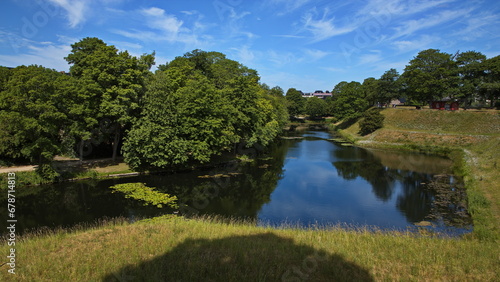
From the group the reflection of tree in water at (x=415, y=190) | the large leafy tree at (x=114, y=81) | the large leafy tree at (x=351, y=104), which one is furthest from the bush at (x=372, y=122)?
the large leafy tree at (x=114, y=81)

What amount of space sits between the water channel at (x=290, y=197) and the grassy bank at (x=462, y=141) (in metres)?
1.40

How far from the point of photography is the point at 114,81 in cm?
3086

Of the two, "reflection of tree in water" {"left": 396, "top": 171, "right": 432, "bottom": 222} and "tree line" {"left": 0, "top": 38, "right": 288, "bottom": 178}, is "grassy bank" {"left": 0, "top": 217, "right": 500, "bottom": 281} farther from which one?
"tree line" {"left": 0, "top": 38, "right": 288, "bottom": 178}

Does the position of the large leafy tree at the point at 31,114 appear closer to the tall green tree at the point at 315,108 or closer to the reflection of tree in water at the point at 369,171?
the reflection of tree in water at the point at 369,171

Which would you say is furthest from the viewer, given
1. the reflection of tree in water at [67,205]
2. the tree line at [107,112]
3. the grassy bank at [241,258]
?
the tree line at [107,112]

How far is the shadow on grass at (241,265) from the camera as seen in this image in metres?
8.37

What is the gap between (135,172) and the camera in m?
30.9

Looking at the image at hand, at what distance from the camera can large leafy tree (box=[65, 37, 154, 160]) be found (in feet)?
96.2

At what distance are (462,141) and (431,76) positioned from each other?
21.9m

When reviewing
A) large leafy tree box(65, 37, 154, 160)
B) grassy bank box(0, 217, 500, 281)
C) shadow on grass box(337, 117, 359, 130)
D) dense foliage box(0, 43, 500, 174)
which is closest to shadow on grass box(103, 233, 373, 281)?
grassy bank box(0, 217, 500, 281)

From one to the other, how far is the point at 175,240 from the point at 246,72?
5904cm

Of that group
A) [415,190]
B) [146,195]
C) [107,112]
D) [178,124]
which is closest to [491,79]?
[415,190]

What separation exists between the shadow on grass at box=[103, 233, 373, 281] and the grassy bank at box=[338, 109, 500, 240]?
1390 centimetres

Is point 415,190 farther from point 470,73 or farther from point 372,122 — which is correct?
point 470,73
